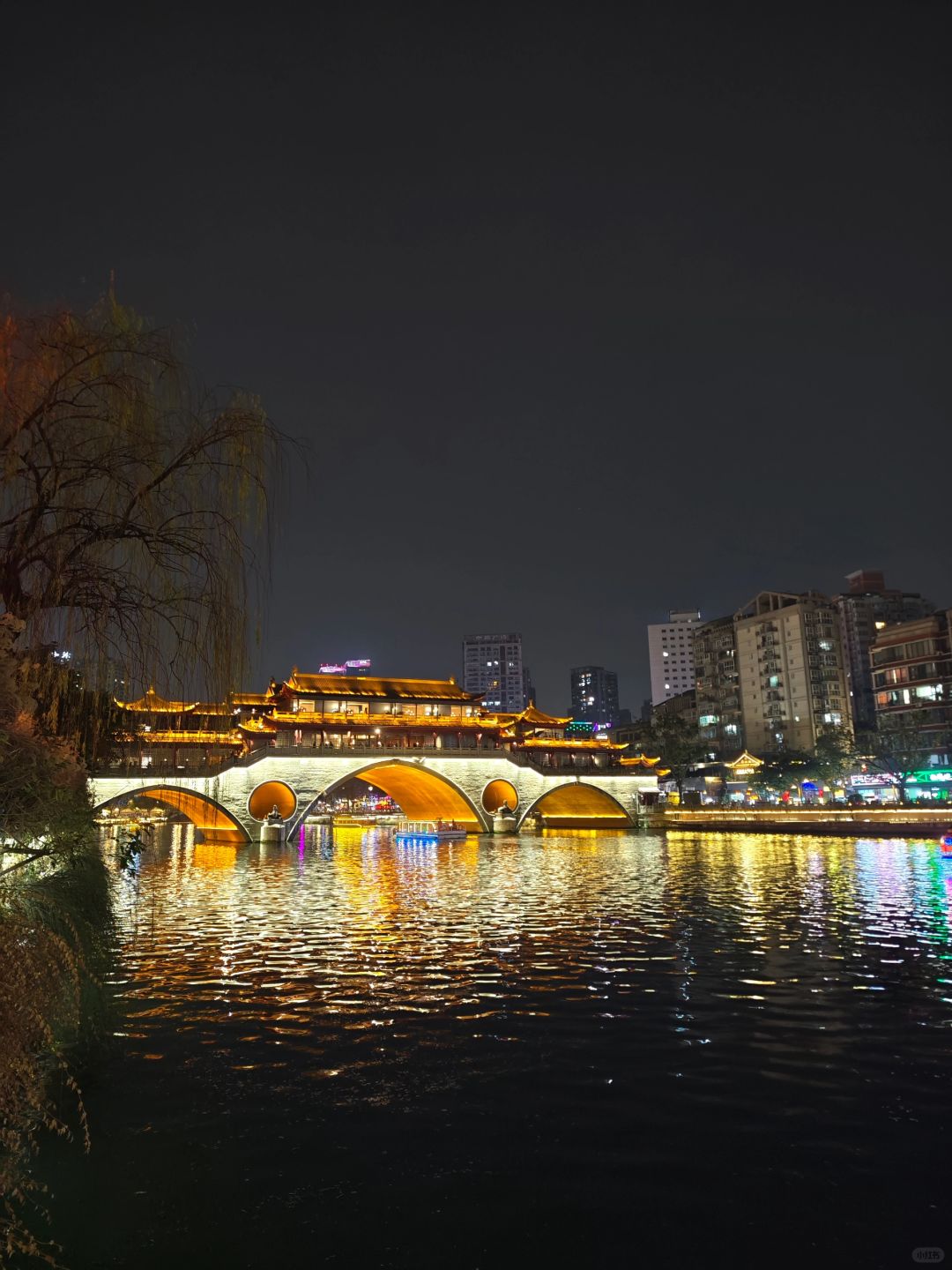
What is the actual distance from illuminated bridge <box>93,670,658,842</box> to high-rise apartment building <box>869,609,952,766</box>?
2536cm

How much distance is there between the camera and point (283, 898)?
27.4 meters

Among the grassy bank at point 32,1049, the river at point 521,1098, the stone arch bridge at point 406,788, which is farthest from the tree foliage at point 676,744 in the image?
the grassy bank at point 32,1049

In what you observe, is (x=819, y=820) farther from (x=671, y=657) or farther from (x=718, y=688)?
(x=671, y=657)

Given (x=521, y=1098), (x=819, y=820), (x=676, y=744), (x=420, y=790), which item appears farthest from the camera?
(x=676, y=744)

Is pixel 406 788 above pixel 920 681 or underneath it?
underneath

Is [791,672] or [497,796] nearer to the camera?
[497,796]

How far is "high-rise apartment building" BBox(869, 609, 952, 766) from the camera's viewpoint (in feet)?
260

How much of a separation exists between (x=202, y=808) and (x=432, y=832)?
17.3 metres

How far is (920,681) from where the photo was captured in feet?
269

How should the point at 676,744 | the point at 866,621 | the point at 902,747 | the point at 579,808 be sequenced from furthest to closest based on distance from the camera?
the point at 866,621 → the point at 676,744 → the point at 579,808 → the point at 902,747

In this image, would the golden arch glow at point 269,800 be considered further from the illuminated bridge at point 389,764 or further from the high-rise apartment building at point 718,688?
the high-rise apartment building at point 718,688

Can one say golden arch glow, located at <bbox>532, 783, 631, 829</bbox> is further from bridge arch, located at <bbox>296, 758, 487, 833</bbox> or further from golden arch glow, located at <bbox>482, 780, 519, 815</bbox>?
bridge arch, located at <bbox>296, 758, 487, 833</bbox>

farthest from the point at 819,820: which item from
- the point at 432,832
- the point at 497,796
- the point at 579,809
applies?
the point at 497,796

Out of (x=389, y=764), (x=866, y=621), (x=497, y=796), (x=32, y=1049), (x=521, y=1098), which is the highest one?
(x=866, y=621)
